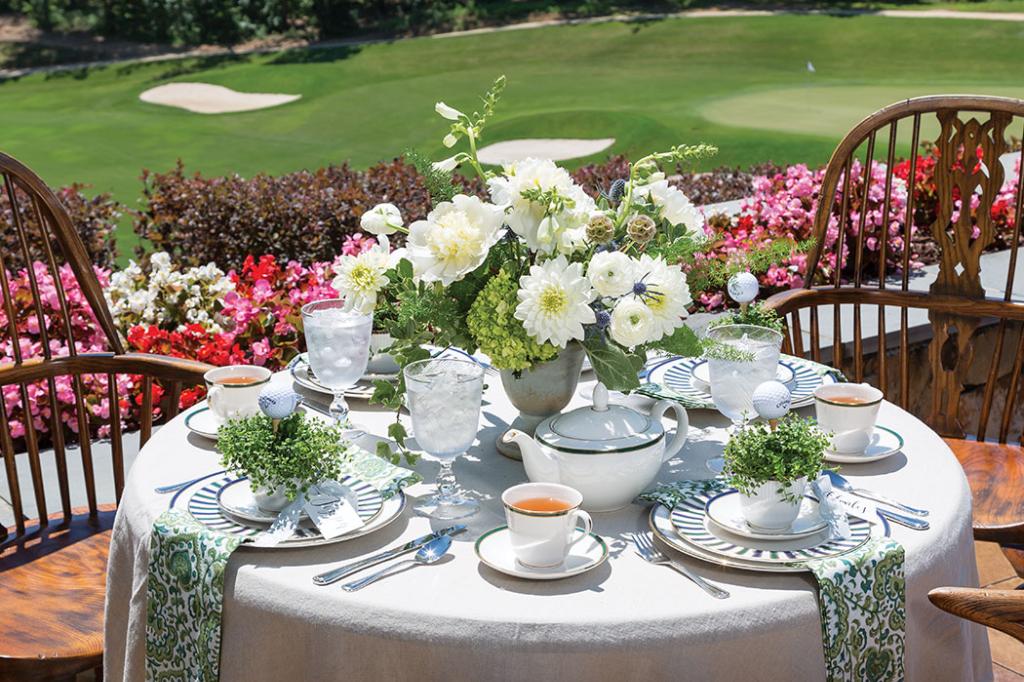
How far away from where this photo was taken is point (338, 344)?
6.40ft

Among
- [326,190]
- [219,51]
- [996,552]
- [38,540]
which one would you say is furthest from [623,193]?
[219,51]

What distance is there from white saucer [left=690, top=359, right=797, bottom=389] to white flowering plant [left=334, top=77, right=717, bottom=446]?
1.30 ft

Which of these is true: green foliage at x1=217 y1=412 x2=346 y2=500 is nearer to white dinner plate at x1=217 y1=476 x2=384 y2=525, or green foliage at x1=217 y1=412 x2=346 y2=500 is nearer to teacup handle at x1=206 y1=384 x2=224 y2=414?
white dinner plate at x1=217 y1=476 x2=384 y2=525

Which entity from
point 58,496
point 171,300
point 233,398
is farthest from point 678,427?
point 171,300

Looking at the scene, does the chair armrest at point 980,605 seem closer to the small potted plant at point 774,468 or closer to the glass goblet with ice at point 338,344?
the small potted plant at point 774,468

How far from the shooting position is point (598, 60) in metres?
21.8

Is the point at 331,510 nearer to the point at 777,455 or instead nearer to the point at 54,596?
the point at 777,455

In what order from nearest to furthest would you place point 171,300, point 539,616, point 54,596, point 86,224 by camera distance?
point 539,616 < point 54,596 < point 171,300 < point 86,224

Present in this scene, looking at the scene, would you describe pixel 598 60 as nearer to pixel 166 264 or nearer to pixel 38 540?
pixel 166 264

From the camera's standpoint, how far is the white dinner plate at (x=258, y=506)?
1.68m

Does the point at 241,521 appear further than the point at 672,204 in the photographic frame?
No

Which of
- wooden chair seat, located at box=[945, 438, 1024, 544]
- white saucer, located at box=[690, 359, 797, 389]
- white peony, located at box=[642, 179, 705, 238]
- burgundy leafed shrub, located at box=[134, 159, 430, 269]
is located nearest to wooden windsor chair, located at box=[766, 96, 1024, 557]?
wooden chair seat, located at box=[945, 438, 1024, 544]

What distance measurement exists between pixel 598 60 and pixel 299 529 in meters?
21.0

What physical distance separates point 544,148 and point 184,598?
40.9 feet
